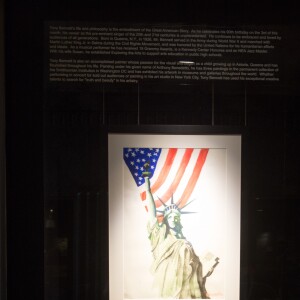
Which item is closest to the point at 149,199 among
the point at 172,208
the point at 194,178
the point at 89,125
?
the point at 172,208

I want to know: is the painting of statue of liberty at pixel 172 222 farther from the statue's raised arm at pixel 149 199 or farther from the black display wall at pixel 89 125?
the black display wall at pixel 89 125

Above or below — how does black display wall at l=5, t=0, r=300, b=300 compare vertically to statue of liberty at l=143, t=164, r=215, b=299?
above

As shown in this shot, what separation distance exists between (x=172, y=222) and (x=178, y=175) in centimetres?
21

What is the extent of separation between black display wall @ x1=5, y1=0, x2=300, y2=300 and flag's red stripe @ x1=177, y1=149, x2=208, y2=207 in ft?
0.51

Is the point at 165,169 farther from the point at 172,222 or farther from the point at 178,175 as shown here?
the point at 172,222

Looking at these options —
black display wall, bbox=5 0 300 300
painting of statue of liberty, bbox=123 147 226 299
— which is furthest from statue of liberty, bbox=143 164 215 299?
black display wall, bbox=5 0 300 300

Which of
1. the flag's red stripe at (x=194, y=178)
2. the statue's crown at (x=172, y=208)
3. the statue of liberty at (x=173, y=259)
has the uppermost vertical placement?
the flag's red stripe at (x=194, y=178)

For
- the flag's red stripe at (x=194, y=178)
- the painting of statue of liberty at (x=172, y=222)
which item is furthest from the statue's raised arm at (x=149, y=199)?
the flag's red stripe at (x=194, y=178)

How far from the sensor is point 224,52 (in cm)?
168

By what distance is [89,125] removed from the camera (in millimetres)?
1708

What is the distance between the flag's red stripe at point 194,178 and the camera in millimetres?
1710

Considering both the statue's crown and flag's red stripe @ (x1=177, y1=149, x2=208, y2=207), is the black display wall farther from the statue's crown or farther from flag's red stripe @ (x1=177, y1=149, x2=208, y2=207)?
the statue's crown

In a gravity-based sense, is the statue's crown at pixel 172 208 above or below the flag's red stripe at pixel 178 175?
below

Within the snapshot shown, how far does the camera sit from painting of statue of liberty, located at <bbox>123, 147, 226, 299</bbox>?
5.59ft
